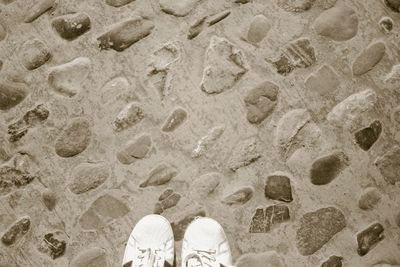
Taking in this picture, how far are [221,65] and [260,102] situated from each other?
0.57ft

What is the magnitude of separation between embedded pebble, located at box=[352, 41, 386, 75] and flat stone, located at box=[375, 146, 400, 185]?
0.28m

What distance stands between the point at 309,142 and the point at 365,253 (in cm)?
40

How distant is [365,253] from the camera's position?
1.12m

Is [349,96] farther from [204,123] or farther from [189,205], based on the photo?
[189,205]

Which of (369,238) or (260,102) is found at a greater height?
(260,102)

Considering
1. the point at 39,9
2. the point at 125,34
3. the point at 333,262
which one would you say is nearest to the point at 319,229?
the point at 333,262

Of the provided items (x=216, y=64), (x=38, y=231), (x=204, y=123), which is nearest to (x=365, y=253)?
(x=204, y=123)

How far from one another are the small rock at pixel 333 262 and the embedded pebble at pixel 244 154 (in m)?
0.40

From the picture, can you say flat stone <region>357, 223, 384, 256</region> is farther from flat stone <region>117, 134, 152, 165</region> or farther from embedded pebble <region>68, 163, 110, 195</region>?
embedded pebble <region>68, 163, 110, 195</region>

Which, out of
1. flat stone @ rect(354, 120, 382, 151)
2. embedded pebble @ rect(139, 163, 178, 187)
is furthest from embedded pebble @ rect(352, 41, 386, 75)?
embedded pebble @ rect(139, 163, 178, 187)

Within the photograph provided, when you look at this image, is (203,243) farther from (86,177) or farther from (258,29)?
(258,29)

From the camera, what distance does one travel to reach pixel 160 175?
112 centimetres

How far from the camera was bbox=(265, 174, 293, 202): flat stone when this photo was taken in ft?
3.67

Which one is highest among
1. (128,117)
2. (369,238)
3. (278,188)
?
(128,117)
